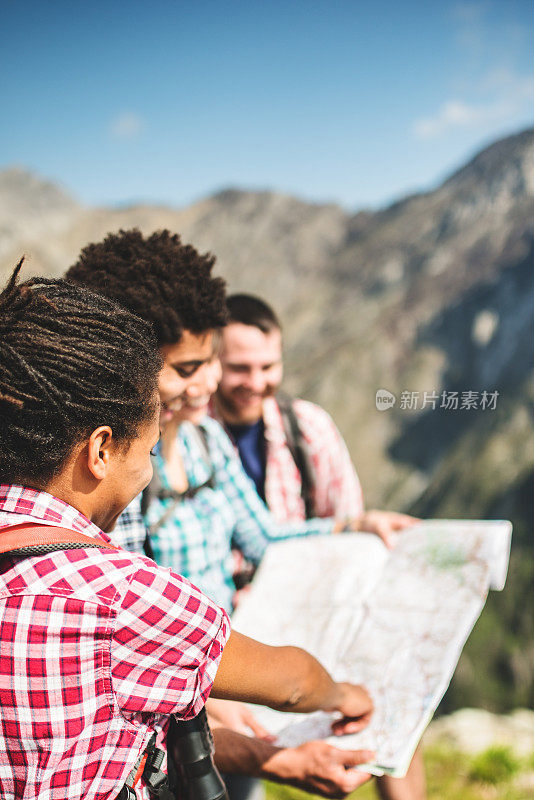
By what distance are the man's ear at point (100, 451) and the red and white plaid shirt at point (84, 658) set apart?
4.2 inches

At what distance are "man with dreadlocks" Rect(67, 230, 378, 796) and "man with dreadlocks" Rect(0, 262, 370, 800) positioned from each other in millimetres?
690

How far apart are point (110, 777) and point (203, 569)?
1.06m

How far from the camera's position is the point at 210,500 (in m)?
2.41

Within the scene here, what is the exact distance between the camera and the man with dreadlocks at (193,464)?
6.27ft

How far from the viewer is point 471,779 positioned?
5.09 metres

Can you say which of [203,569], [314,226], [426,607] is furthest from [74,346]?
[314,226]

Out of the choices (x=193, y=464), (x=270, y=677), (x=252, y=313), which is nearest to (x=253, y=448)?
(x=252, y=313)

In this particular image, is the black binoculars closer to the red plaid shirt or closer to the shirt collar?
the shirt collar

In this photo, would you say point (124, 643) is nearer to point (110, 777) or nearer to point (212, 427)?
point (110, 777)

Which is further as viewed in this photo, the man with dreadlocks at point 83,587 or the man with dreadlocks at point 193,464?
the man with dreadlocks at point 193,464

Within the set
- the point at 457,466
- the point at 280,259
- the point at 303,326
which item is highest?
the point at 280,259

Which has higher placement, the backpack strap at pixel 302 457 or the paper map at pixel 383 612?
the backpack strap at pixel 302 457

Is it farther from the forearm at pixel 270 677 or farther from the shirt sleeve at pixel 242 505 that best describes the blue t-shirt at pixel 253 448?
the forearm at pixel 270 677

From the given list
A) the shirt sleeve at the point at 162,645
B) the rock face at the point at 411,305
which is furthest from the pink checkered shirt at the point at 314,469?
the rock face at the point at 411,305
